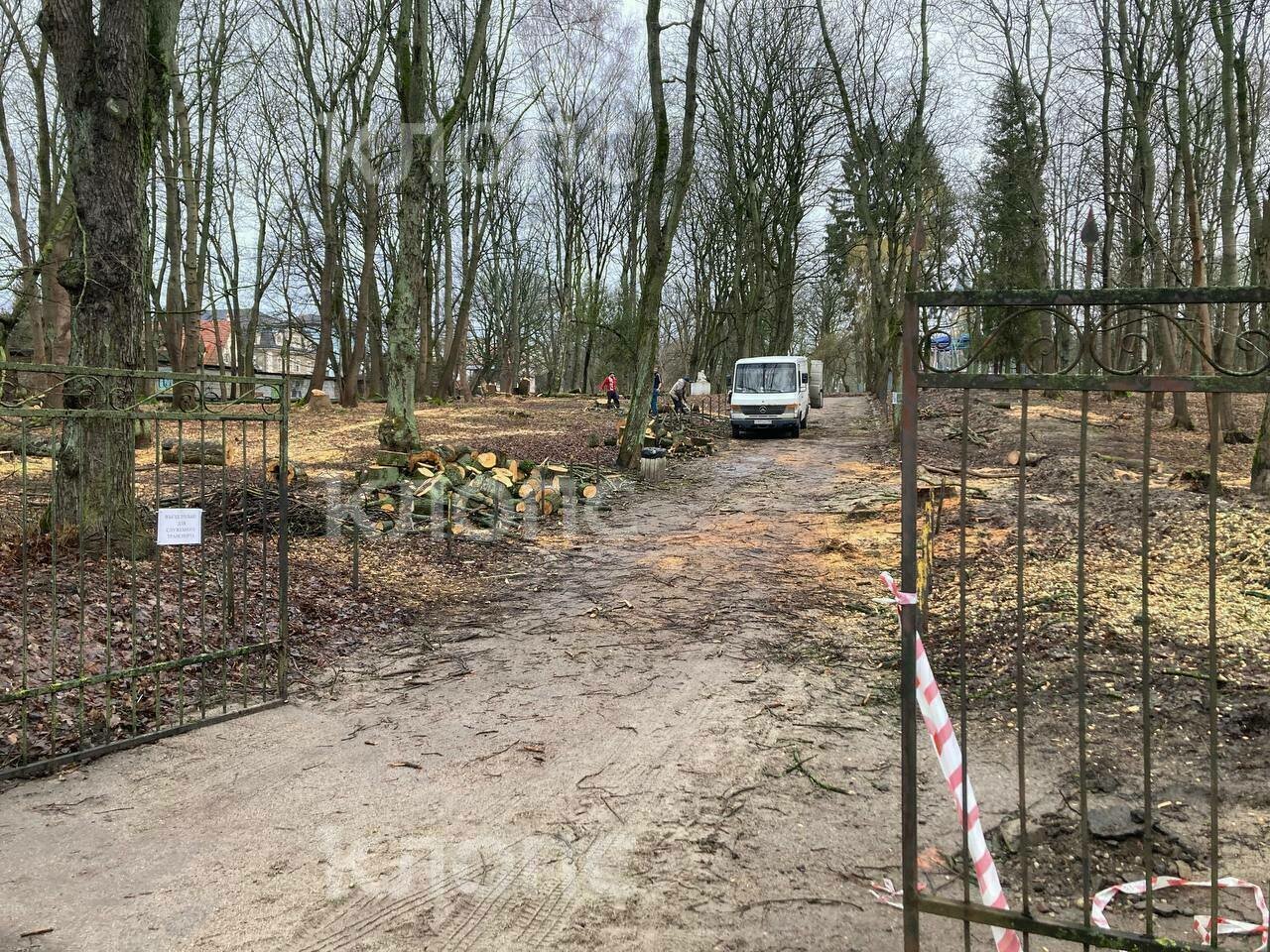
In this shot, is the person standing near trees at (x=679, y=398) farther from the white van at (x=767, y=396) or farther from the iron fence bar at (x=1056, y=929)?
the iron fence bar at (x=1056, y=929)

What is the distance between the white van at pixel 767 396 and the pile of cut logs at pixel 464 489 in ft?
37.6

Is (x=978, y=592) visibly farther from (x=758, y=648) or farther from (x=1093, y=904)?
(x=1093, y=904)

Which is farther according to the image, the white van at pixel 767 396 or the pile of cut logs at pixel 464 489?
the white van at pixel 767 396

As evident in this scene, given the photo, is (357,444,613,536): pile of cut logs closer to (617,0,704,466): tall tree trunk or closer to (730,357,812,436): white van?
(617,0,704,466): tall tree trunk

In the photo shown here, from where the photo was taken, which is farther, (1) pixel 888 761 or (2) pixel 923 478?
(2) pixel 923 478

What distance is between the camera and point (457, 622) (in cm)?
755

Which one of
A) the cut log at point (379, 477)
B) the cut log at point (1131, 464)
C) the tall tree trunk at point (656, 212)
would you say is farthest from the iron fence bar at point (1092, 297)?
the tall tree trunk at point (656, 212)

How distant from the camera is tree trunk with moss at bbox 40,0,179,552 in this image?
22.7ft

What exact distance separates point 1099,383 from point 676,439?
58.4 feet

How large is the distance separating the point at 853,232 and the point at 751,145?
11144 millimetres

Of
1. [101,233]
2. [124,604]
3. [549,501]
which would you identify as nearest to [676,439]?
[549,501]

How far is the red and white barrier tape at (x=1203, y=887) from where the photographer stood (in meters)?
2.95

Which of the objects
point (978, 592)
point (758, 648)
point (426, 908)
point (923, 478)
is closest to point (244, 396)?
point (426, 908)

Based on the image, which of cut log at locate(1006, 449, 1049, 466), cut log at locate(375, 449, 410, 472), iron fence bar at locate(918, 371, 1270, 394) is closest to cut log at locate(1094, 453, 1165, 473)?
cut log at locate(1006, 449, 1049, 466)
